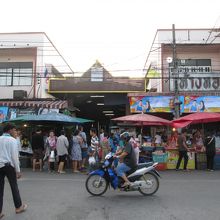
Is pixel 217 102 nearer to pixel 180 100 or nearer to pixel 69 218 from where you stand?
pixel 180 100

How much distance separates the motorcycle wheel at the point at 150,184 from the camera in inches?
356

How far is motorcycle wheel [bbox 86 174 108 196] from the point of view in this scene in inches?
355

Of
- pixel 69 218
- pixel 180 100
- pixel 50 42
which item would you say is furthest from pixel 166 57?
pixel 69 218

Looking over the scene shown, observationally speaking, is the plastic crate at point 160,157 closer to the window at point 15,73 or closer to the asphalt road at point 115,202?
the asphalt road at point 115,202

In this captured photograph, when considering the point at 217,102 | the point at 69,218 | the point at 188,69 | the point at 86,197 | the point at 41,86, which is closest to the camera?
the point at 69,218

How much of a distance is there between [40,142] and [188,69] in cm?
1172

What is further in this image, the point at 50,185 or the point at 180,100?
the point at 180,100

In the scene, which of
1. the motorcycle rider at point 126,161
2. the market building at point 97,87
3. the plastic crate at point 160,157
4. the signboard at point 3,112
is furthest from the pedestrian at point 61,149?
the market building at point 97,87

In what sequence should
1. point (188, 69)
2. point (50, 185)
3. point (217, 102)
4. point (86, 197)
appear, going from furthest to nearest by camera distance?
point (188, 69) < point (217, 102) < point (50, 185) < point (86, 197)

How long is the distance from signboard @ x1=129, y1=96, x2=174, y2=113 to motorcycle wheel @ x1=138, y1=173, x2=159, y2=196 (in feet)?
39.3

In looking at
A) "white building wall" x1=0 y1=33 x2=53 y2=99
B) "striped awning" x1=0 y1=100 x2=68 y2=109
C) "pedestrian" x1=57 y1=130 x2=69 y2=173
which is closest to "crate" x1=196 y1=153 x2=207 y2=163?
Result: "pedestrian" x1=57 y1=130 x2=69 y2=173

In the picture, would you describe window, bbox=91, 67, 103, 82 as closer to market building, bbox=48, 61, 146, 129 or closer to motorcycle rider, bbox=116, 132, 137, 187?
market building, bbox=48, 61, 146, 129

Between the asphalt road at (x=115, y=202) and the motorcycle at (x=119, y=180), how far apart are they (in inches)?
8.2

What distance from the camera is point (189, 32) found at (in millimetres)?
23125
